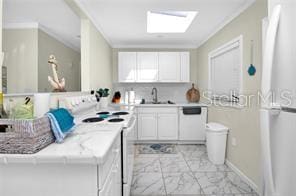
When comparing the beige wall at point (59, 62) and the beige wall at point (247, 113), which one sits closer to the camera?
the beige wall at point (59, 62)

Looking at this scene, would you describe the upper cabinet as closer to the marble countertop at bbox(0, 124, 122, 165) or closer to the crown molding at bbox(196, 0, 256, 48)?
the crown molding at bbox(196, 0, 256, 48)

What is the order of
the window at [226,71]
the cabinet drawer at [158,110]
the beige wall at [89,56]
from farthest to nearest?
the cabinet drawer at [158,110] → the window at [226,71] → the beige wall at [89,56]

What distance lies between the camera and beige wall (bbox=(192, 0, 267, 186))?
221 cm

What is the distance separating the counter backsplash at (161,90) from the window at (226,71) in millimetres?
1044

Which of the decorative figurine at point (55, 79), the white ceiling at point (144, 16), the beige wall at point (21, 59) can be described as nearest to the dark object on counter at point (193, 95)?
the white ceiling at point (144, 16)

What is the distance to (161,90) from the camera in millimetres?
4840

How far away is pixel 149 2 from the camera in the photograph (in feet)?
7.84

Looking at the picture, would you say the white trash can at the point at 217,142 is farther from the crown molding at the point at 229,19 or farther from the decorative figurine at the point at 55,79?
the decorative figurine at the point at 55,79

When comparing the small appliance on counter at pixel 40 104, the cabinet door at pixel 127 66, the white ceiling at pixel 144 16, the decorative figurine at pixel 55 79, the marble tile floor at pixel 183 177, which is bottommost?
the marble tile floor at pixel 183 177

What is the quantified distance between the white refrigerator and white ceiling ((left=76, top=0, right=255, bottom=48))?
1.84 metres

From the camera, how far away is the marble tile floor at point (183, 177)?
227 centimetres

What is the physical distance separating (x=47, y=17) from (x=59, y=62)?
425 millimetres

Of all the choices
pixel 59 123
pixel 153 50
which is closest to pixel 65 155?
pixel 59 123

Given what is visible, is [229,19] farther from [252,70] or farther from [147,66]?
[147,66]
